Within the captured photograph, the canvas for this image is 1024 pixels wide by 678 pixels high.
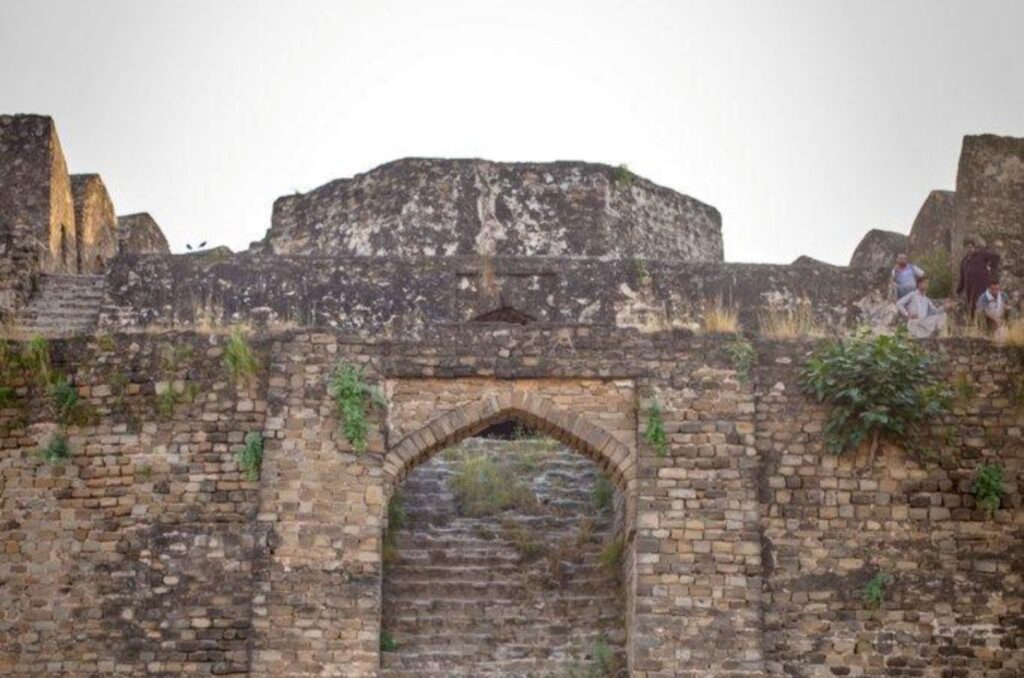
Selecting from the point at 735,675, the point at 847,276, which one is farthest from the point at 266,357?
the point at 847,276

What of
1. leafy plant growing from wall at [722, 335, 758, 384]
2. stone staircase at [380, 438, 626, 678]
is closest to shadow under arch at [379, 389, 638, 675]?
stone staircase at [380, 438, 626, 678]

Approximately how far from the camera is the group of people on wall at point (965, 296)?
18.7 meters

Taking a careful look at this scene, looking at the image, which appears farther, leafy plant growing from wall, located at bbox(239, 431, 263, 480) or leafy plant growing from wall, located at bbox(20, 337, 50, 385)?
leafy plant growing from wall, located at bbox(20, 337, 50, 385)

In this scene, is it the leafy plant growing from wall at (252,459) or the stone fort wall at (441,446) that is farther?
the leafy plant growing from wall at (252,459)

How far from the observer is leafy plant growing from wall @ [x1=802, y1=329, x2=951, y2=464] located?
52.7 ft

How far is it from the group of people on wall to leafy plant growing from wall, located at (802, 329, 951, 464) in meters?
1.87

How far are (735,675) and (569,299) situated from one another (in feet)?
19.4

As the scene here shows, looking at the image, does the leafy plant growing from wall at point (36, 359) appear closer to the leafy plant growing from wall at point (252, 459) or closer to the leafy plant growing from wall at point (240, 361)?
the leafy plant growing from wall at point (240, 361)

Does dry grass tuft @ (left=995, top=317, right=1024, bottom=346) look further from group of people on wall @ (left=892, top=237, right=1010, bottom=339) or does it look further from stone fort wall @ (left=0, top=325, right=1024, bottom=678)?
group of people on wall @ (left=892, top=237, right=1010, bottom=339)

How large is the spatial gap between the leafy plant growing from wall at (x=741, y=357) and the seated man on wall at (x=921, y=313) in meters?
2.67

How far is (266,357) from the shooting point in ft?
53.8

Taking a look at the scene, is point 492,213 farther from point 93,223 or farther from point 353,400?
point 353,400

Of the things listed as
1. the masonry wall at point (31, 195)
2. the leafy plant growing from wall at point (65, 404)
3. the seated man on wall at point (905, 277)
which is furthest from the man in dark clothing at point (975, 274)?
the masonry wall at point (31, 195)

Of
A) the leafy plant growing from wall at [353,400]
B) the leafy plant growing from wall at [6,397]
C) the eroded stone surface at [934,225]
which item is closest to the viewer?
the leafy plant growing from wall at [353,400]
